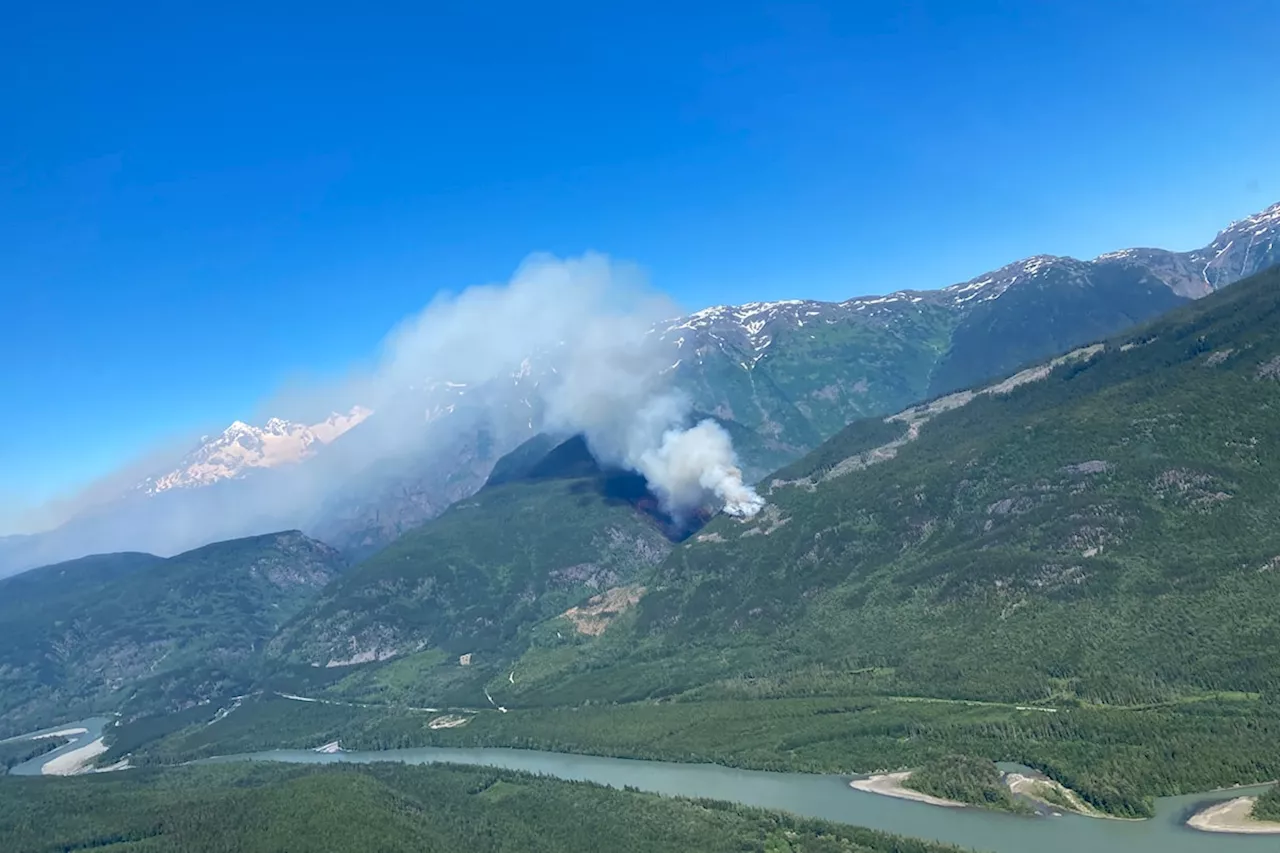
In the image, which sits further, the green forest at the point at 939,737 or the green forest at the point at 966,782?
the green forest at the point at 966,782

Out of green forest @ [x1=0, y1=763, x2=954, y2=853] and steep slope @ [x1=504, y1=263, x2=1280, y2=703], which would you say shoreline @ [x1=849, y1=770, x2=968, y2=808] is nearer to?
green forest @ [x1=0, y1=763, x2=954, y2=853]

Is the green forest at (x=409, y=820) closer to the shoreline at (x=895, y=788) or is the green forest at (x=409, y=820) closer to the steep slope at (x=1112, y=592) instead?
the shoreline at (x=895, y=788)

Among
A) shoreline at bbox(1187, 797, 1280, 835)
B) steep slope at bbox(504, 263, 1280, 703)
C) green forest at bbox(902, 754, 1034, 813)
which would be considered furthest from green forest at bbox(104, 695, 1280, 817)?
steep slope at bbox(504, 263, 1280, 703)

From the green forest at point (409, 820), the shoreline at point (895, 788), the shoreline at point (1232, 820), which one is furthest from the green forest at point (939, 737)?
the green forest at point (409, 820)

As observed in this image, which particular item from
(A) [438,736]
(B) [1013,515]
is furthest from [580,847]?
(B) [1013,515]

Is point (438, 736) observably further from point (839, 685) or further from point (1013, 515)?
point (1013, 515)

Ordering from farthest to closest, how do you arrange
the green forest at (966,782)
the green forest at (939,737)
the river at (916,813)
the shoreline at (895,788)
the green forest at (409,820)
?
the shoreline at (895,788)
the green forest at (966,782)
the green forest at (409,820)
the green forest at (939,737)
the river at (916,813)
